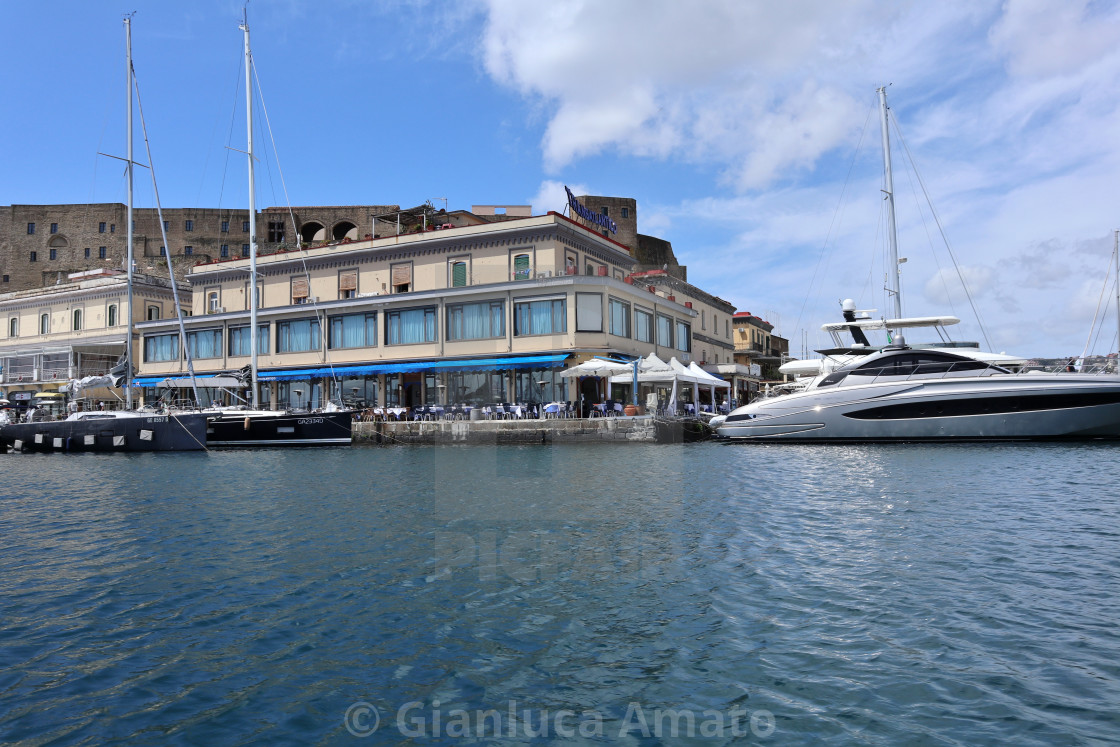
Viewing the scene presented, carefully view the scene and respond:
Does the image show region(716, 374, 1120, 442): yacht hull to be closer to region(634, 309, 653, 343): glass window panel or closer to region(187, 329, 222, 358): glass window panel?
region(634, 309, 653, 343): glass window panel

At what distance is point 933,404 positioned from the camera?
2309 centimetres

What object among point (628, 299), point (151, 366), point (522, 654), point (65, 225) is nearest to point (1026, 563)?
point (522, 654)

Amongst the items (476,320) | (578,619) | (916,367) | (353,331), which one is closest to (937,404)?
(916,367)

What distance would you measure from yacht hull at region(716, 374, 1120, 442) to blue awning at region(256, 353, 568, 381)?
11.6 m

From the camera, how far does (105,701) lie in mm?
4996

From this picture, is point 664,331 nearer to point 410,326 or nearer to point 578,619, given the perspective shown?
point 410,326

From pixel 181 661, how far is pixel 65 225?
80210mm

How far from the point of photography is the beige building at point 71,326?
164ft

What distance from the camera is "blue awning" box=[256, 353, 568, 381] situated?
33.7 m

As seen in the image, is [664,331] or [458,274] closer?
[458,274]

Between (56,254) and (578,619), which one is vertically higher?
(56,254)

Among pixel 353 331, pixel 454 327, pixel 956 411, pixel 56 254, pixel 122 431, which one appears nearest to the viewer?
pixel 956 411

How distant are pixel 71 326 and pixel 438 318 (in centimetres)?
3148

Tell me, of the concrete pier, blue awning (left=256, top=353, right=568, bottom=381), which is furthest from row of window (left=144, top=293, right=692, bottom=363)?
the concrete pier
